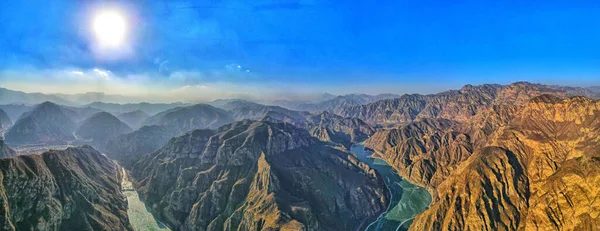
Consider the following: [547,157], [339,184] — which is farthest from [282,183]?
[547,157]

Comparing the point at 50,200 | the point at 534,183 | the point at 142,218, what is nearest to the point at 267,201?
the point at 142,218

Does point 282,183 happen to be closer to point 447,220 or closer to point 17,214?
point 447,220

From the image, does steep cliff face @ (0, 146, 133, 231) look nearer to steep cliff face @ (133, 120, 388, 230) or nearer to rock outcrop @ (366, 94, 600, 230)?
steep cliff face @ (133, 120, 388, 230)

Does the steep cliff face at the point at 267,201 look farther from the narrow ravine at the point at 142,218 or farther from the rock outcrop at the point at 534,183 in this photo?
the rock outcrop at the point at 534,183

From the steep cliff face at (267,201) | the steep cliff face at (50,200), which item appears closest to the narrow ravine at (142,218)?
the steep cliff face at (267,201)

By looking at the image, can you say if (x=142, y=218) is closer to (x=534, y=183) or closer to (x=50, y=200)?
(x=50, y=200)

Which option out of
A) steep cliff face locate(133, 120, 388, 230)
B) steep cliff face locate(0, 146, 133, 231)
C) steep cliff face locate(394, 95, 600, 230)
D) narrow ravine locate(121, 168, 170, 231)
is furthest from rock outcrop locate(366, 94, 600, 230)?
steep cliff face locate(0, 146, 133, 231)
